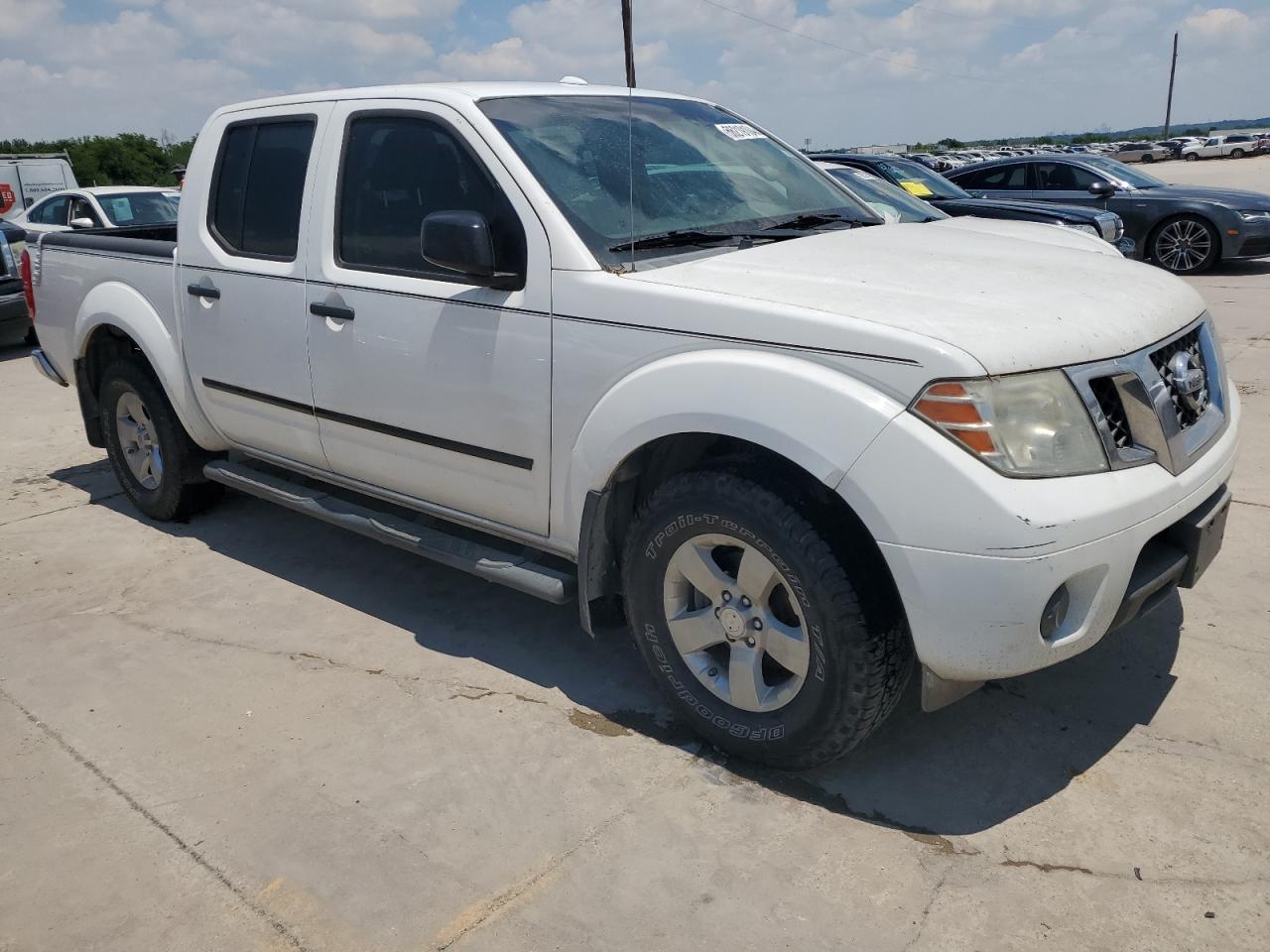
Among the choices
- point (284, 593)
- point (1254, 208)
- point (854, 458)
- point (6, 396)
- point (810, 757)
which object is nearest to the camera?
point (854, 458)

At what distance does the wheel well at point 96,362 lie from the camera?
5.16 m

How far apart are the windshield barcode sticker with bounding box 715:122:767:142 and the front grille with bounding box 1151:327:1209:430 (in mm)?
1805

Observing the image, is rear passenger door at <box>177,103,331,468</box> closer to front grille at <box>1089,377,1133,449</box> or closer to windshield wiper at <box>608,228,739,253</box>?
windshield wiper at <box>608,228,739,253</box>

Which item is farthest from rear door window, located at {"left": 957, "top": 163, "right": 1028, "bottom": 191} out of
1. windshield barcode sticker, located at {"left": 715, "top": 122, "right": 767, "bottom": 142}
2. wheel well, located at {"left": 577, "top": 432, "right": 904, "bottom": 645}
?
wheel well, located at {"left": 577, "top": 432, "right": 904, "bottom": 645}

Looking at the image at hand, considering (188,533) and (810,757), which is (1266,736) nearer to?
(810,757)

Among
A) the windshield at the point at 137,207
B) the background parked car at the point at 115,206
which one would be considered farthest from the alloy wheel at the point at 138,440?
the windshield at the point at 137,207

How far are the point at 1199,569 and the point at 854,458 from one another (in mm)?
1089

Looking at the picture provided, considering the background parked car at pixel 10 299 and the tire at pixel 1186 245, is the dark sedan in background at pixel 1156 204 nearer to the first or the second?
the tire at pixel 1186 245

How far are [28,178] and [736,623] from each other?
69.8ft

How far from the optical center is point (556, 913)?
100.0 inches

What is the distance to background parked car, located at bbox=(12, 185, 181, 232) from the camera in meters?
12.3

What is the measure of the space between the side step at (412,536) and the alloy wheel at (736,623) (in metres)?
0.47

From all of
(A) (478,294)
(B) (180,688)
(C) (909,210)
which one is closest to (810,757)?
(A) (478,294)

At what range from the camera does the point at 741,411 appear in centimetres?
271
